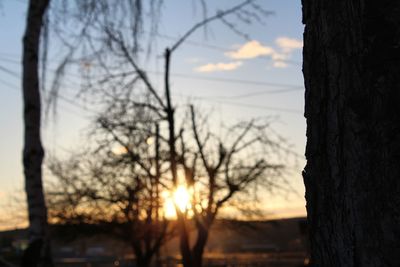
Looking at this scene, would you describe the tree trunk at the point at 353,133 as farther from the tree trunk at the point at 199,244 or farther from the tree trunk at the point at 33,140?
the tree trunk at the point at 199,244

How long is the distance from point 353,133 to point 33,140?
15.7ft

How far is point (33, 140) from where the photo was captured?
532 centimetres

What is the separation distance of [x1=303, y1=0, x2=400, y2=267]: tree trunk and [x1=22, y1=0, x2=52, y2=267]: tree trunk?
4273 mm

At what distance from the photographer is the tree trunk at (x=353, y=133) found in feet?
3.17

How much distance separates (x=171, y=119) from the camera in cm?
990

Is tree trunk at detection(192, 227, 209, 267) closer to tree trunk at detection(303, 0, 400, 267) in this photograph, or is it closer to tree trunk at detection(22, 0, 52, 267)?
tree trunk at detection(22, 0, 52, 267)

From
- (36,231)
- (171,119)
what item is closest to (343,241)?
(36,231)

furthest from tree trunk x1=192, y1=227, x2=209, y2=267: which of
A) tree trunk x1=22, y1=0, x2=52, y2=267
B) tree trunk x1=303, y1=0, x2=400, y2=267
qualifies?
tree trunk x1=303, y1=0, x2=400, y2=267

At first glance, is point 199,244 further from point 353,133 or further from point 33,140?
point 353,133

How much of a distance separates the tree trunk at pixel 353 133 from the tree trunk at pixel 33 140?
4273 millimetres

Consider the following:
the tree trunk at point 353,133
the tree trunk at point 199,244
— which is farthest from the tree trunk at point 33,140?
the tree trunk at point 199,244

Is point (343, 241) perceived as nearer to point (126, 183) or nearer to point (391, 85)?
point (391, 85)

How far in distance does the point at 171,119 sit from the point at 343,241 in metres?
8.91

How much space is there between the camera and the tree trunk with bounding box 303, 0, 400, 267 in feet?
3.17
